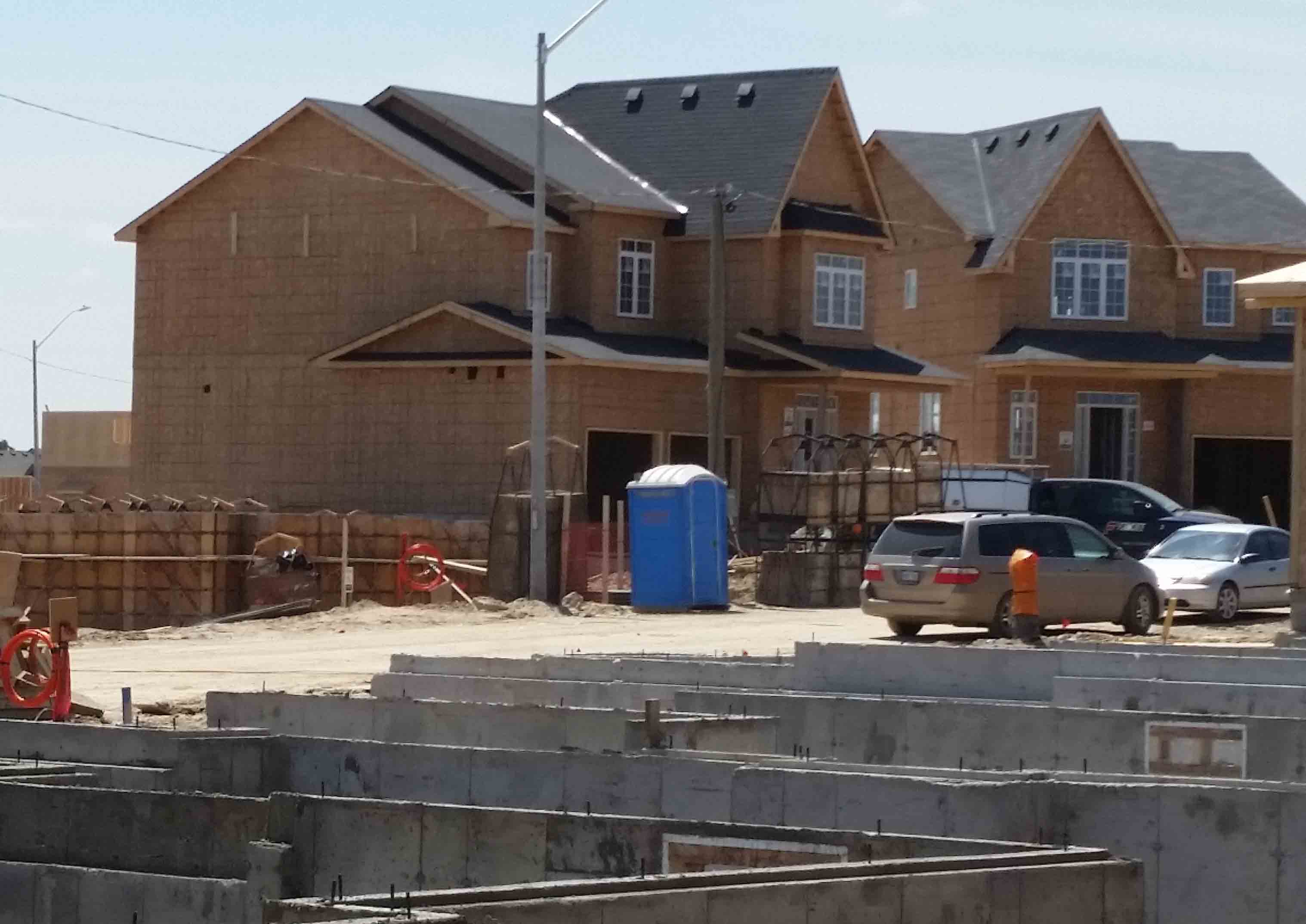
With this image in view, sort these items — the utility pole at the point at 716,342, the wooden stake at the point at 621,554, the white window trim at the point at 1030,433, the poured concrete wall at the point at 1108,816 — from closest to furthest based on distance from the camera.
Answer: the poured concrete wall at the point at 1108,816 → the wooden stake at the point at 621,554 → the utility pole at the point at 716,342 → the white window trim at the point at 1030,433

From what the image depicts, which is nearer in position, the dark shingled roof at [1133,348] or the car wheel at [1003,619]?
the car wheel at [1003,619]

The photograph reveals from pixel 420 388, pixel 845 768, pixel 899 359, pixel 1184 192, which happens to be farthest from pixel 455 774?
pixel 1184 192

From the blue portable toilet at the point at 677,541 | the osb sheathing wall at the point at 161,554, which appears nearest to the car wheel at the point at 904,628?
the blue portable toilet at the point at 677,541

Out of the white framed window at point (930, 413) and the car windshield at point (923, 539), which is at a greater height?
the white framed window at point (930, 413)

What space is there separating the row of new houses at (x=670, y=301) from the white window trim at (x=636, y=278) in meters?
0.08

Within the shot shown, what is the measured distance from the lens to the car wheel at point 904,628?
27.3 meters

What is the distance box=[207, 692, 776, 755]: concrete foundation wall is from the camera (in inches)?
622

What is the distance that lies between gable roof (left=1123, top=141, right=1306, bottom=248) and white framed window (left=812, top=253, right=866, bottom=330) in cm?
921

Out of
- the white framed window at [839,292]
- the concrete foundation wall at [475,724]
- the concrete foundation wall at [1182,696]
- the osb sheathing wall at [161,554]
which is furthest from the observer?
the white framed window at [839,292]

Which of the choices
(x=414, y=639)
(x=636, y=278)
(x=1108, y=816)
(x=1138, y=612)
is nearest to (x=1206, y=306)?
(x=636, y=278)

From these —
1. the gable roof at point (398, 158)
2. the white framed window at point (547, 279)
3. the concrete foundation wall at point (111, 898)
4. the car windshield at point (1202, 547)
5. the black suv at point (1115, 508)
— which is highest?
the gable roof at point (398, 158)

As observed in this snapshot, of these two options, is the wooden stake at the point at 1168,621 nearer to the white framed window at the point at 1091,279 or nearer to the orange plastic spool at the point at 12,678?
the orange plastic spool at the point at 12,678

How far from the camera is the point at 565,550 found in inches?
1371

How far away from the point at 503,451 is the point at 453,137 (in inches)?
321
